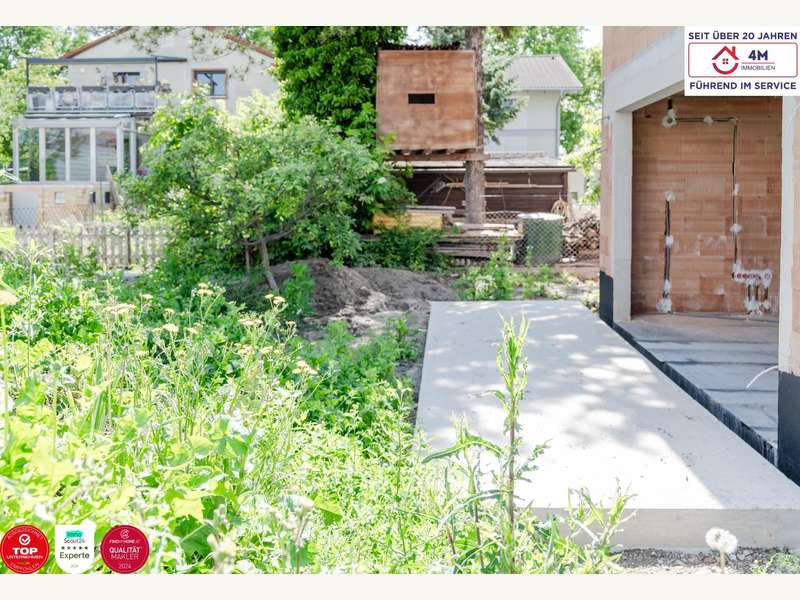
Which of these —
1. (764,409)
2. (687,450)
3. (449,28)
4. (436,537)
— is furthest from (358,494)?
(449,28)

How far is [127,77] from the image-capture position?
24.9 m

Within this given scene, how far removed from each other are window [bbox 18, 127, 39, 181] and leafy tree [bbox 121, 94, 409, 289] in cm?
1207

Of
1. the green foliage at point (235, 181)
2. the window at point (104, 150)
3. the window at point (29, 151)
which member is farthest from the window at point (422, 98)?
the window at point (104, 150)

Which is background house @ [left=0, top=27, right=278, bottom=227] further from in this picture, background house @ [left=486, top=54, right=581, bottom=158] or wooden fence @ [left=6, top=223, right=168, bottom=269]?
background house @ [left=486, top=54, right=581, bottom=158]

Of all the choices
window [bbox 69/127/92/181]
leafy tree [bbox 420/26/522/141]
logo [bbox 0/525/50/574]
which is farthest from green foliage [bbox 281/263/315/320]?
window [bbox 69/127/92/181]

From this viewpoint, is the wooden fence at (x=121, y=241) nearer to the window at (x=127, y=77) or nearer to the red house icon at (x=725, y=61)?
the window at (x=127, y=77)

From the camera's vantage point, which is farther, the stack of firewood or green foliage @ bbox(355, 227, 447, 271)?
the stack of firewood

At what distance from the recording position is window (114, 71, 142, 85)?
24.2 metres

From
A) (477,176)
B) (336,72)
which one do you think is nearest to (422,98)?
(336,72)

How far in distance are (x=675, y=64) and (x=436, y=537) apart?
4402 mm

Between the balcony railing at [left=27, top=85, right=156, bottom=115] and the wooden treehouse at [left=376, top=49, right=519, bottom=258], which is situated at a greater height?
the balcony railing at [left=27, top=85, right=156, bottom=115]

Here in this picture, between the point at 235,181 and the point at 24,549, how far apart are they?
687 cm

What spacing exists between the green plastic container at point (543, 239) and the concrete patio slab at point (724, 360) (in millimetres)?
7178

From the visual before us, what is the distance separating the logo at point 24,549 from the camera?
2.65m
